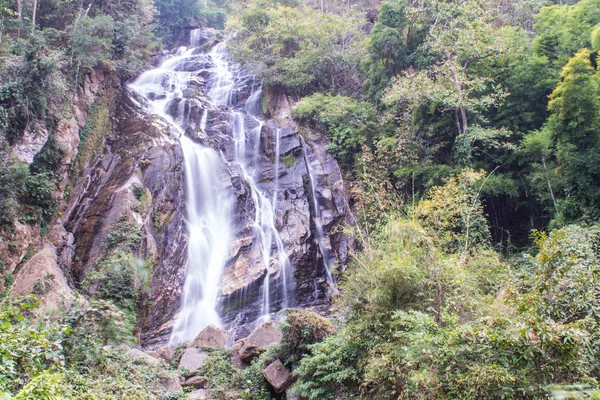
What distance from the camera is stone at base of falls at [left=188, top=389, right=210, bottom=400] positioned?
813 cm

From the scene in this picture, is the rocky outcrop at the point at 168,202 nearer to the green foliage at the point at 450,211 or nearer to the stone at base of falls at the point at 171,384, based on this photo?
the stone at base of falls at the point at 171,384

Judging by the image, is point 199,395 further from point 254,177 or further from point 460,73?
point 460,73

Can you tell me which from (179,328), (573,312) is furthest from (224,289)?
(573,312)

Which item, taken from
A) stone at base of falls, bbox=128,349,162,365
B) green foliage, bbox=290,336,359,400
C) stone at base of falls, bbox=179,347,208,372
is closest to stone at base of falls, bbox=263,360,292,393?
green foliage, bbox=290,336,359,400

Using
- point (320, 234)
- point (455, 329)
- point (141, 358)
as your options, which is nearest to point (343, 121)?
point (320, 234)

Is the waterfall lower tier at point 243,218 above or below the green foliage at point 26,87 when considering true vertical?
below

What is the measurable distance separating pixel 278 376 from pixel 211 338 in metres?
3.46

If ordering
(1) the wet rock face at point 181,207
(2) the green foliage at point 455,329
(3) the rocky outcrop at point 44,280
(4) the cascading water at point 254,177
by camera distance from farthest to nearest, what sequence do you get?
(4) the cascading water at point 254,177
(1) the wet rock face at point 181,207
(3) the rocky outcrop at point 44,280
(2) the green foliage at point 455,329

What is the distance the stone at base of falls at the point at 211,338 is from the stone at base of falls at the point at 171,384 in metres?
2.37

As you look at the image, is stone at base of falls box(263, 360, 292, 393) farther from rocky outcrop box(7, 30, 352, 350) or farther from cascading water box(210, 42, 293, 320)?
cascading water box(210, 42, 293, 320)

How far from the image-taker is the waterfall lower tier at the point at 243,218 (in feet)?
44.4

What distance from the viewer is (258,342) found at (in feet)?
32.5

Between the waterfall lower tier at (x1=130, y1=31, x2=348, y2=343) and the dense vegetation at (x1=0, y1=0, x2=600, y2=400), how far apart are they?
2.01 m

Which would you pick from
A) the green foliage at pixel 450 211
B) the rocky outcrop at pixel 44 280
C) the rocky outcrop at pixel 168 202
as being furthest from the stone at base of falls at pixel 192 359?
the green foliage at pixel 450 211
